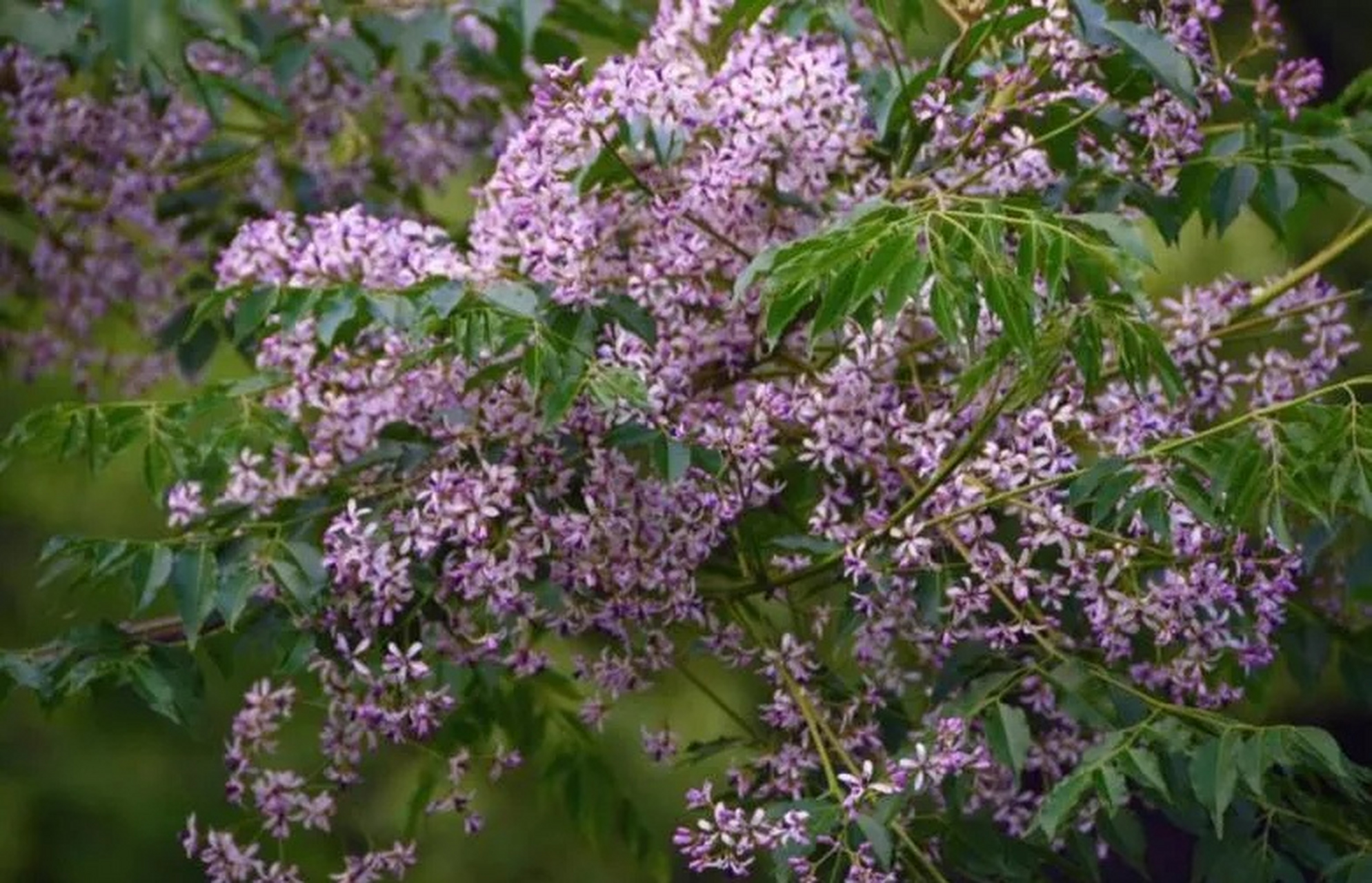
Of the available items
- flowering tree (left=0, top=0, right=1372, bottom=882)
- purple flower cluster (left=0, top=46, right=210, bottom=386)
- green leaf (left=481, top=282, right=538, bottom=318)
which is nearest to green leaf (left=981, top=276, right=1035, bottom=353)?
flowering tree (left=0, top=0, right=1372, bottom=882)

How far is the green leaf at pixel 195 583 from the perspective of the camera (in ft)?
10.3

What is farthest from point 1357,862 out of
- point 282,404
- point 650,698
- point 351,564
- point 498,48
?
point 650,698

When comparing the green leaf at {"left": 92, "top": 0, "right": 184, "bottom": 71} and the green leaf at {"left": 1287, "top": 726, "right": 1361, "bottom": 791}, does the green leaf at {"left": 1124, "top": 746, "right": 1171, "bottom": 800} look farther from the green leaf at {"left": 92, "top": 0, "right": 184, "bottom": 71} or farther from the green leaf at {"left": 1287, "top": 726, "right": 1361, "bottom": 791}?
the green leaf at {"left": 92, "top": 0, "right": 184, "bottom": 71}

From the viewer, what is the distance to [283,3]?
457 centimetres

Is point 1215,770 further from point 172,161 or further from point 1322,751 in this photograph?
point 172,161

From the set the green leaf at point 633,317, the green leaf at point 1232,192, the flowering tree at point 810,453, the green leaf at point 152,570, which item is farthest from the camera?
the green leaf at point 1232,192

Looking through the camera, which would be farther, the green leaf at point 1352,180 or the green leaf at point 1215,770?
the green leaf at point 1352,180

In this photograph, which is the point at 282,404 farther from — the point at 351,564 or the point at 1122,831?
the point at 1122,831

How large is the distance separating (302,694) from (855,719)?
340cm

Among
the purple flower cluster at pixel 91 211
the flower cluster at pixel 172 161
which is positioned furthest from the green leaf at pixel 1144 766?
the purple flower cluster at pixel 91 211

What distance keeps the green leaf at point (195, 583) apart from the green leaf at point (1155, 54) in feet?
4.65

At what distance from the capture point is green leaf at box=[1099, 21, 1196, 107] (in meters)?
3.04

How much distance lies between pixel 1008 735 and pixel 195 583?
112cm

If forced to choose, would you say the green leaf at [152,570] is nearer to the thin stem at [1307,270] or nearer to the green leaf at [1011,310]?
the green leaf at [1011,310]
